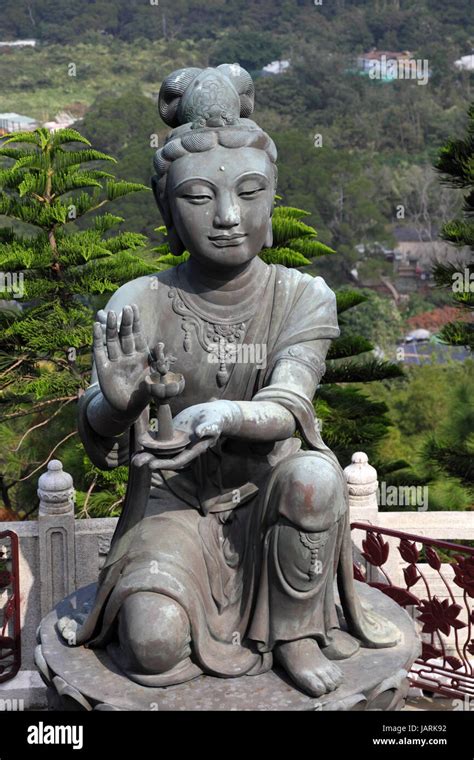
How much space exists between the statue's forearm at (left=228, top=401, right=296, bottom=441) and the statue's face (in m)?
0.59

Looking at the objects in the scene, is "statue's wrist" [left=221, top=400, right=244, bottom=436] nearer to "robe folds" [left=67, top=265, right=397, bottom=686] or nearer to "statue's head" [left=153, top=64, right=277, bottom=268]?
"robe folds" [left=67, top=265, right=397, bottom=686]

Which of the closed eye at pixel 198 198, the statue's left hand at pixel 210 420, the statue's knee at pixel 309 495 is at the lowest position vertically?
the statue's knee at pixel 309 495

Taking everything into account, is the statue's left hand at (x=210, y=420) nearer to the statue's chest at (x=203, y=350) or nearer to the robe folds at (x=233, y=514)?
the robe folds at (x=233, y=514)

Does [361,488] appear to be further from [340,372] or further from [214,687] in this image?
[340,372]

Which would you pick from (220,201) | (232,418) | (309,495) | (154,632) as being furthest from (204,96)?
(154,632)

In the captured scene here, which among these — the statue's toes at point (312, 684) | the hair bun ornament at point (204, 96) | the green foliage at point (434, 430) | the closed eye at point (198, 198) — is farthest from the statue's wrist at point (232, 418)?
the green foliage at point (434, 430)

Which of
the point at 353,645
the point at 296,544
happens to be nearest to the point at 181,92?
the point at 296,544

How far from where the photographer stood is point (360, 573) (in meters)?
6.27

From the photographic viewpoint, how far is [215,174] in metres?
4.50

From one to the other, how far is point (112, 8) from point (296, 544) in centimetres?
5701

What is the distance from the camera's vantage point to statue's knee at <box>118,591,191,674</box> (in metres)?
4.23

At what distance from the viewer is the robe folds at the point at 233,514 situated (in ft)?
14.3

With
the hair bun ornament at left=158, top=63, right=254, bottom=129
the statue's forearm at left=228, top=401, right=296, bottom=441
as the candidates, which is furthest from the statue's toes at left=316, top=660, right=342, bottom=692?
the hair bun ornament at left=158, top=63, right=254, bottom=129

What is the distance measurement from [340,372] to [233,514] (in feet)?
22.4
